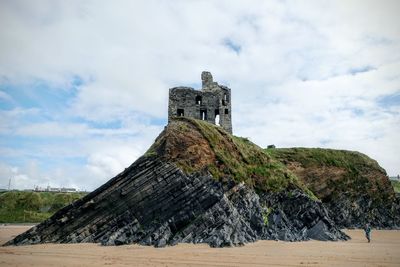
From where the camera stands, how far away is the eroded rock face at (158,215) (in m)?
24.6

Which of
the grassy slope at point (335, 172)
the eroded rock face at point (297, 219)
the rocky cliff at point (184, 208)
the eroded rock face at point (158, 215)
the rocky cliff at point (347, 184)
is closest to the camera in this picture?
the eroded rock face at point (158, 215)

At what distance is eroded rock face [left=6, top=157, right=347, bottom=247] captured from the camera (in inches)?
969

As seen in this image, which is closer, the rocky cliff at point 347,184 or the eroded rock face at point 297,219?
the eroded rock face at point 297,219

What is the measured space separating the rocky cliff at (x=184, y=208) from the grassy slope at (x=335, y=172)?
66.4 feet

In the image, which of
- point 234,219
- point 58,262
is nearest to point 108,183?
point 234,219

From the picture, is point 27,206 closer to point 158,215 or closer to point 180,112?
point 180,112

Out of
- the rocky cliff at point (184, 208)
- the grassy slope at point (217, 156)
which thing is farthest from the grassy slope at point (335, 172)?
the rocky cliff at point (184, 208)

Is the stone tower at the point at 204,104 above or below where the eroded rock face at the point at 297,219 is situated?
above

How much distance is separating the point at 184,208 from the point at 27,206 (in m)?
51.2

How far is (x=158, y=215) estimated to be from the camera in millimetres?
25797

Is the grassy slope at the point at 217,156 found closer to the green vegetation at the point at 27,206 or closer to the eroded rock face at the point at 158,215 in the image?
the eroded rock face at the point at 158,215

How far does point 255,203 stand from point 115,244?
12409 millimetres

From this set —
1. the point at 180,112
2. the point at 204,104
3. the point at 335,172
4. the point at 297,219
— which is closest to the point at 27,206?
the point at 180,112

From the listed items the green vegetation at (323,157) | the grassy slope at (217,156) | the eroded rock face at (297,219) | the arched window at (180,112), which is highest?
the arched window at (180,112)
